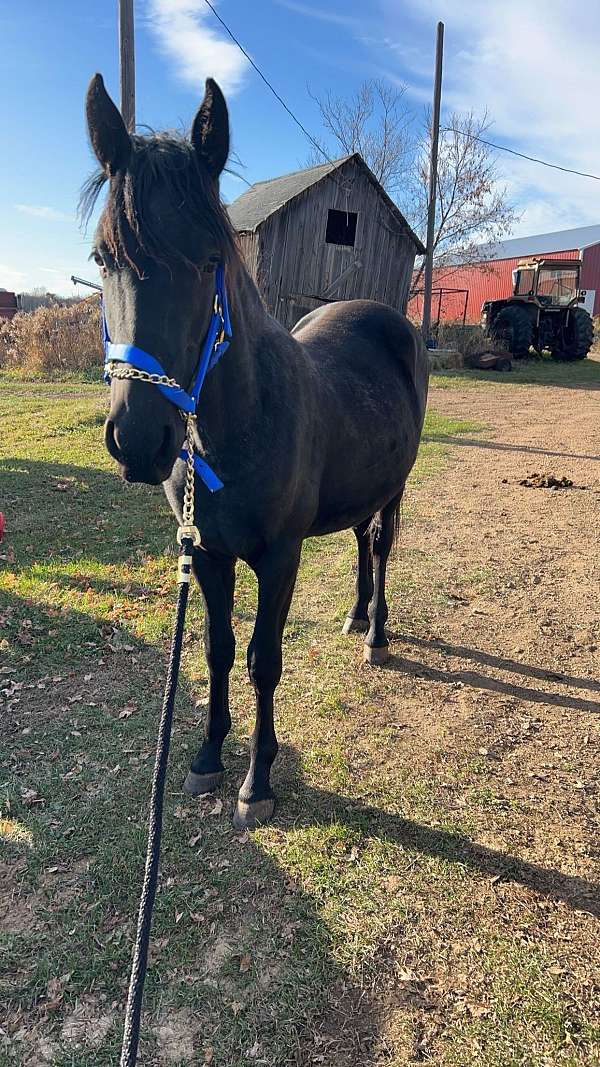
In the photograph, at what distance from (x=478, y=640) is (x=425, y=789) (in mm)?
1604

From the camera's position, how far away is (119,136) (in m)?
1.76

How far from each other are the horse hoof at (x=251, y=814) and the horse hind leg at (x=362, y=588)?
1.82 meters

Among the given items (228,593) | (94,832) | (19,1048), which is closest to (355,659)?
(228,593)

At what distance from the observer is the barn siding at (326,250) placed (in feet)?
54.7

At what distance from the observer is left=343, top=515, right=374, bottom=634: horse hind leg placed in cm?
444

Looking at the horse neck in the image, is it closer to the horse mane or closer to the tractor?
the horse mane

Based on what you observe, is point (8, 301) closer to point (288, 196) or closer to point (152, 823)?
point (288, 196)

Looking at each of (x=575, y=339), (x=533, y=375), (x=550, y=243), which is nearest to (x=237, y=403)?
(x=533, y=375)

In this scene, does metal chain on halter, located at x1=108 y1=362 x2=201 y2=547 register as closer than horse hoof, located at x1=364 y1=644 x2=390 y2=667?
Yes

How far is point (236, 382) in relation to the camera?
87.9 inches

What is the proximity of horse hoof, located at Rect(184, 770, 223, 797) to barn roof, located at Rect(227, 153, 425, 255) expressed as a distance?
588 inches

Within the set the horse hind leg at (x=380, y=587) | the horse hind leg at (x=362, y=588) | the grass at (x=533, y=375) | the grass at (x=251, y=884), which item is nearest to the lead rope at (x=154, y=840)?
the grass at (x=251, y=884)

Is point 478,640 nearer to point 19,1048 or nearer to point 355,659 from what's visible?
point 355,659

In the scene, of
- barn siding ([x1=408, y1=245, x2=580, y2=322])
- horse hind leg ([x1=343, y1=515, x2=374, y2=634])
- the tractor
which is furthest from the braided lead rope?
barn siding ([x1=408, y1=245, x2=580, y2=322])
